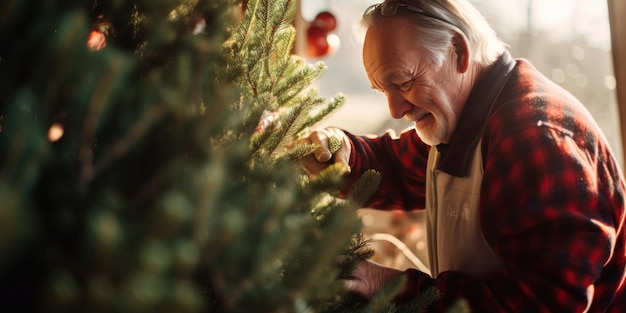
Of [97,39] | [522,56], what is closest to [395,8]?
[97,39]

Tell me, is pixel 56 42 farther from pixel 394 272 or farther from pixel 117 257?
pixel 394 272

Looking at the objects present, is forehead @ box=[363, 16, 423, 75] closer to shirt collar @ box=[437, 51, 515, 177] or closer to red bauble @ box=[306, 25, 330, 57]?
shirt collar @ box=[437, 51, 515, 177]

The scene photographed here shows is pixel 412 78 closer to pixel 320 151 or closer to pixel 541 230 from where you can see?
pixel 320 151

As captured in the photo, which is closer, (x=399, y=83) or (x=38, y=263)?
(x=38, y=263)

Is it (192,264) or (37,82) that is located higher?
(37,82)

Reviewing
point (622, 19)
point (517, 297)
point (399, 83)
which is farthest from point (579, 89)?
point (517, 297)

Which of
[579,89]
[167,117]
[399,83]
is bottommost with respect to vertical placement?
[579,89]

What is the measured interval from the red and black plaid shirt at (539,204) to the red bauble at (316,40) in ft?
3.54

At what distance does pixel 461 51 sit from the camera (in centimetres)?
113

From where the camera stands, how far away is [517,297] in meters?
0.82

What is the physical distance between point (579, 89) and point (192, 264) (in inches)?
86.2

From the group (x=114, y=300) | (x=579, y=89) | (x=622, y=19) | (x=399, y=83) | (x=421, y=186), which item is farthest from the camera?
(x=579, y=89)

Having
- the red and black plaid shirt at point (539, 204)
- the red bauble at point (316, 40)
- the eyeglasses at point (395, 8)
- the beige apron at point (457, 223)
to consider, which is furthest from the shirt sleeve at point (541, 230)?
the red bauble at point (316, 40)

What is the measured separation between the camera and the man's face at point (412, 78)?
3.54 ft
